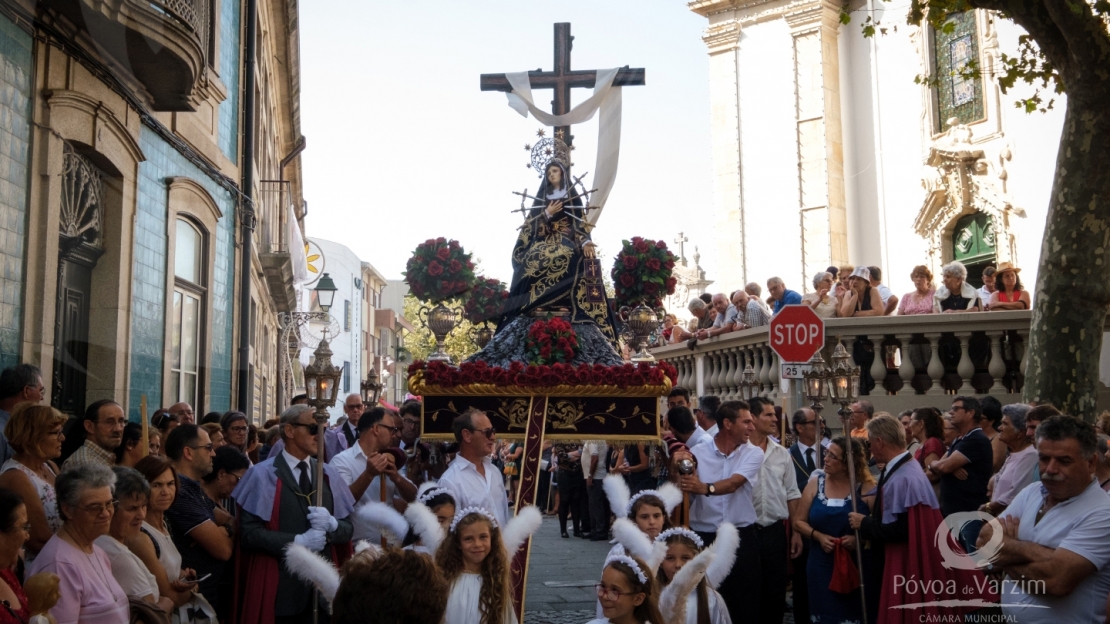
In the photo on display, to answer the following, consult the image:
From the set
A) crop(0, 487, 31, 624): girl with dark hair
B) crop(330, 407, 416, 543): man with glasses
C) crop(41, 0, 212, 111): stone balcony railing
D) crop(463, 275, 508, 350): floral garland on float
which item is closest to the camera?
crop(0, 487, 31, 624): girl with dark hair

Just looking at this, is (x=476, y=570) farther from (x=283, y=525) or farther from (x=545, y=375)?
(x=545, y=375)

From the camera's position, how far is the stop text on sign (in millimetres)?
9938

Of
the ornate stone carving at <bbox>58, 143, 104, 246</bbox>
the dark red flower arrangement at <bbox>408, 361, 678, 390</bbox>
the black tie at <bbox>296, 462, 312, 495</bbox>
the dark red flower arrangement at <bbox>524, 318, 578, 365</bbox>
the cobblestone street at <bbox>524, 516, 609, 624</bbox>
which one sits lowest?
the cobblestone street at <bbox>524, 516, 609, 624</bbox>

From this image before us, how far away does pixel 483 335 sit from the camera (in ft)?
34.7

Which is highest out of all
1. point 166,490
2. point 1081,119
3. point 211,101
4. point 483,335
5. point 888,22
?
point 888,22

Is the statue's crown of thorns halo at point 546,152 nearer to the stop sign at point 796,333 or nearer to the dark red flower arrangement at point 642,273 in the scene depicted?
the dark red flower arrangement at point 642,273

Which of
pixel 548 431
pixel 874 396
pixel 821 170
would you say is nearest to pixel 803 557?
pixel 548 431

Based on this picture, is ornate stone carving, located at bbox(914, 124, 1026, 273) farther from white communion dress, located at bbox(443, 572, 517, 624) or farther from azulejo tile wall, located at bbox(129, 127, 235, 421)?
white communion dress, located at bbox(443, 572, 517, 624)

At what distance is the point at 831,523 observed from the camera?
24.1ft

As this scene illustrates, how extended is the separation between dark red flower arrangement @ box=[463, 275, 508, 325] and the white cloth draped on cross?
113 cm

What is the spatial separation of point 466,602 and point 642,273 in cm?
503

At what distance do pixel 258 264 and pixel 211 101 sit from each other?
266 inches

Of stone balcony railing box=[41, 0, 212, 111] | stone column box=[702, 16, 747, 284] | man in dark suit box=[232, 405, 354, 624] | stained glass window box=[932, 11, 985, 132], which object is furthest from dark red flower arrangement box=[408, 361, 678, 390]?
stone column box=[702, 16, 747, 284]

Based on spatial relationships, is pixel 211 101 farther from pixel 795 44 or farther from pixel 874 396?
pixel 795 44
